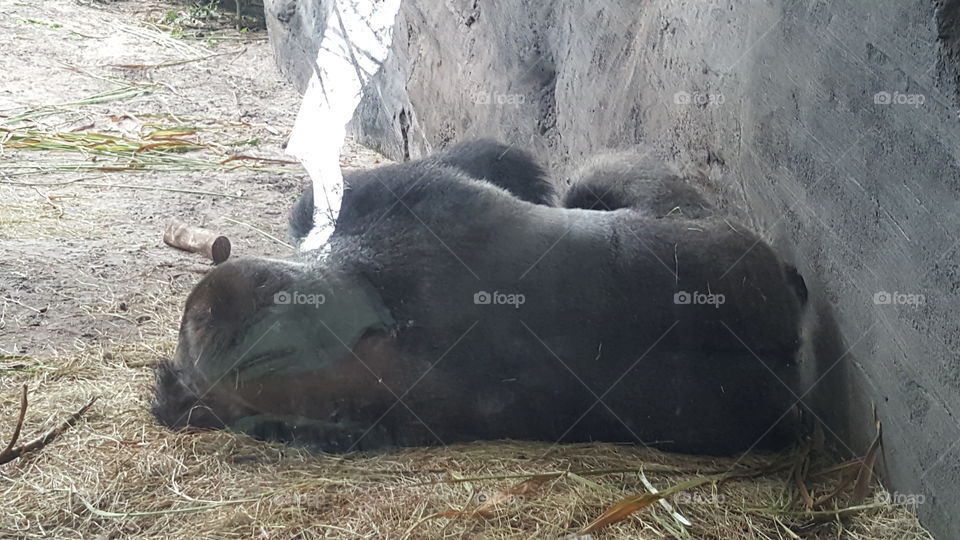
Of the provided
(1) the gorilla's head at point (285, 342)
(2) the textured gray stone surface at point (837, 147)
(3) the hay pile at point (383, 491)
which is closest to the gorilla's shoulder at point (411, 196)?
(1) the gorilla's head at point (285, 342)

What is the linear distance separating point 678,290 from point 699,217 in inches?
16.3

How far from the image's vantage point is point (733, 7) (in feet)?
10.3

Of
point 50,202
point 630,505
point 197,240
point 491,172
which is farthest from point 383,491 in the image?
point 50,202

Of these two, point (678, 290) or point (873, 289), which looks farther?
point (678, 290)

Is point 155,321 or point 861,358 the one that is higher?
point 861,358

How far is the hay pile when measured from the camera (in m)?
2.29

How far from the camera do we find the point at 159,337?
3510mm

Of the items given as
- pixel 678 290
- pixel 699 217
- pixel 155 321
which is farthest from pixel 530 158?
pixel 155 321

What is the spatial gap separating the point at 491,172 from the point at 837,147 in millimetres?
1089

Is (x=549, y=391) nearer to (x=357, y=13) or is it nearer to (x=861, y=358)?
(x=861, y=358)

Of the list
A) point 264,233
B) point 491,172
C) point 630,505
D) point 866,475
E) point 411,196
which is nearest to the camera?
point 630,505

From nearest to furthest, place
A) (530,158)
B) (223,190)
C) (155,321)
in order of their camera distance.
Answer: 1. (530,158)
2. (155,321)
3. (223,190)

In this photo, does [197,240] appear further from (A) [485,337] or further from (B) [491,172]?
(A) [485,337]

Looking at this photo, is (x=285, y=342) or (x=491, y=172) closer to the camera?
(x=285, y=342)
